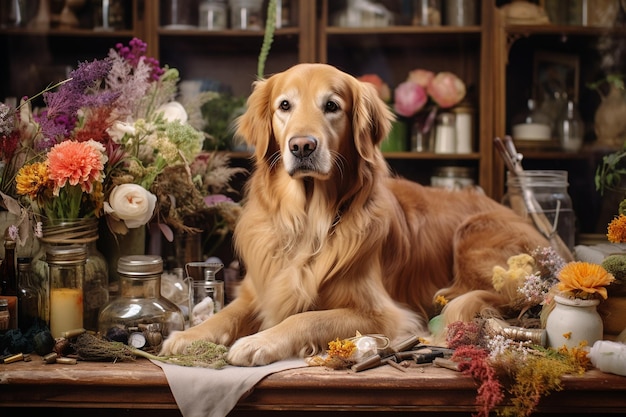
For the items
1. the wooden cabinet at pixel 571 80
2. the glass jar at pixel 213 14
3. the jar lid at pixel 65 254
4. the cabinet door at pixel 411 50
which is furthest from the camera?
the glass jar at pixel 213 14

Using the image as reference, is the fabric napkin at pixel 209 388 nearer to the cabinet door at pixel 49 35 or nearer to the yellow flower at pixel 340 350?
the yellow flower at pixel 340 350

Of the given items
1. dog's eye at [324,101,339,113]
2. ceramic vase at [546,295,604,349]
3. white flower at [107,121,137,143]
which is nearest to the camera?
ceramic vase at [546,295,604,349]

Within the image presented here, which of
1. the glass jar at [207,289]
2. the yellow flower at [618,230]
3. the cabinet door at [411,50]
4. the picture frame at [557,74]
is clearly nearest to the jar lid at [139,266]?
the glass jar at [207,289]

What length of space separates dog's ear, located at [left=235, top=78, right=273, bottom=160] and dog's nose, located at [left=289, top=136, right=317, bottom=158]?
204 mm

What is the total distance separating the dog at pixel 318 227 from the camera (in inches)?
73.4

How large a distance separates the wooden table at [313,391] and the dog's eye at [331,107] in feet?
2.31

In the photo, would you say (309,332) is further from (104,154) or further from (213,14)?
(213,14)

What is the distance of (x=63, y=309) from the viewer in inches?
71.1

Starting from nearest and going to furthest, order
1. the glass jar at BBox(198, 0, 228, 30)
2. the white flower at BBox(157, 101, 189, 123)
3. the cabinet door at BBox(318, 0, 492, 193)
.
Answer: the white flower at BBox(157, 101, 189, 123) < the cabinet door at BBox(318, 0, 492, 193) < the glass jar at BBox(198, 0, 228, 30)

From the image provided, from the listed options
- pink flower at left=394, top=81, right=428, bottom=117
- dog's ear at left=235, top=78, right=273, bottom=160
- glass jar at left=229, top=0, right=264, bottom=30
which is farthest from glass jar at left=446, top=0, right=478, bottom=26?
dog's ear at left=235, top=78, right=273, bottom=160

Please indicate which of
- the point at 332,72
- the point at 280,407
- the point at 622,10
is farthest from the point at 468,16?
the point at 280,407

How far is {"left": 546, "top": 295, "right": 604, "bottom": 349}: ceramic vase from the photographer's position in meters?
1.65

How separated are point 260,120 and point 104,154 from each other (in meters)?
0.44

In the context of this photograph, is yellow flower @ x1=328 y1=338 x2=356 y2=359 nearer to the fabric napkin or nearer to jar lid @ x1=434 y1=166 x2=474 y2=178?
the fabric napkin
